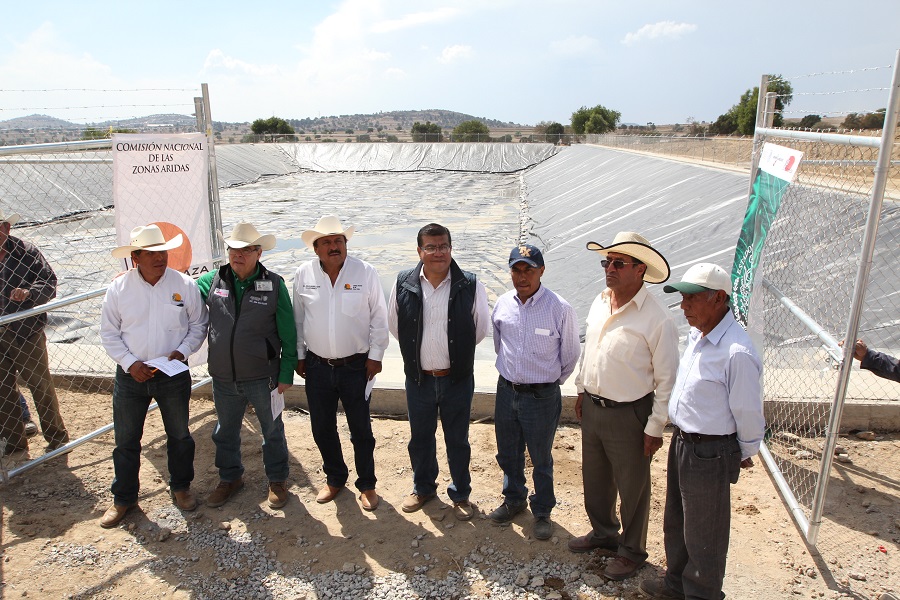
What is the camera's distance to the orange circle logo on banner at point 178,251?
4.98 metres

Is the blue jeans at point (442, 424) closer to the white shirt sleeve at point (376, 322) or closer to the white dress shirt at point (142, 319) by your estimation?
the white shirt sleeve at point (376, 322)

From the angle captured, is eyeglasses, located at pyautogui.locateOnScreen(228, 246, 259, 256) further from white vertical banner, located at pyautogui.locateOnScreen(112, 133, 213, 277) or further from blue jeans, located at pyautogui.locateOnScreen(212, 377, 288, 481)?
white vertical banner, located at pyautogui.locateOnScreen(112, 133, 213, 277)

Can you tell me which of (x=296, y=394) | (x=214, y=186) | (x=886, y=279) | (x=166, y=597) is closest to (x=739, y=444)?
(x=166, y=597)

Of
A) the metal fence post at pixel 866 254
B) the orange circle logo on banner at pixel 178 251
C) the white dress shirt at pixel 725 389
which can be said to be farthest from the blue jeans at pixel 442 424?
the orange circle logo on banner at pixel 178 251

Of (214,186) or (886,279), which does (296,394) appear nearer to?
(214,186)

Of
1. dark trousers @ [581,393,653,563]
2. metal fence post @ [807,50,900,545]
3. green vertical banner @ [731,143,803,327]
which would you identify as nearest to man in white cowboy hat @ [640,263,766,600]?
dark trousers @ [581,393,653,563]

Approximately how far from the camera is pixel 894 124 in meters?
2.89

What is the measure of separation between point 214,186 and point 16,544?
320 cm

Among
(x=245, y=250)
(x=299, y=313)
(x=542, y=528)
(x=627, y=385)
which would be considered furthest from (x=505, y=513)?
(x=245, y=250)

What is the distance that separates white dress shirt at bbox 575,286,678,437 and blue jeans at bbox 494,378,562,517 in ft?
1.53

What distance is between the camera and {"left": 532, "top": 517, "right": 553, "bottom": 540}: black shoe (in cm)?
371

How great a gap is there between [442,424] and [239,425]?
4.81 ft

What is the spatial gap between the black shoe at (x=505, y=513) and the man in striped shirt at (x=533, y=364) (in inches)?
6.1

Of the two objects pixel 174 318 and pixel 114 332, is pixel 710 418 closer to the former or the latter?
pixel 174 318
